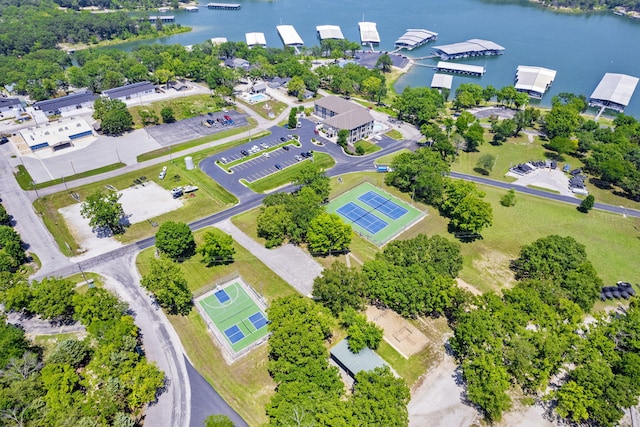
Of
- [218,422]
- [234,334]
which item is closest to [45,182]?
[234,334]

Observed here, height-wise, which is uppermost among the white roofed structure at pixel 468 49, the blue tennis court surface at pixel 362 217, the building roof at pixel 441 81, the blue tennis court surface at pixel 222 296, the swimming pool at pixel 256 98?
the white roofed structure at pixel 468 49

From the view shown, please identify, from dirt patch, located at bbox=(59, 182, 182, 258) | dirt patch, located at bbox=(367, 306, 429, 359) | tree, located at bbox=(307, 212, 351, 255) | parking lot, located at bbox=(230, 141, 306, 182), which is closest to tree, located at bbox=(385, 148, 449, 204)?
tree, located at bbox=(307, 212, 351, 255)

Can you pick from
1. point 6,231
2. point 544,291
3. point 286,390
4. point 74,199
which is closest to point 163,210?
point 74,199

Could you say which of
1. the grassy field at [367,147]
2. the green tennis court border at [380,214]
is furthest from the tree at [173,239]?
the grassy field at [367,147]

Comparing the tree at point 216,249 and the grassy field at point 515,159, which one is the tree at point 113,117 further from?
the grassy field at point 515,159

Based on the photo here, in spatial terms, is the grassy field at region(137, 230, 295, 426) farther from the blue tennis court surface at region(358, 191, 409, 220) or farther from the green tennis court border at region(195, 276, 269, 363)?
the blue tennis court surface at region(358, 191, 409, 220)

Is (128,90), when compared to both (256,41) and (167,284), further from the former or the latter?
(167,284)
